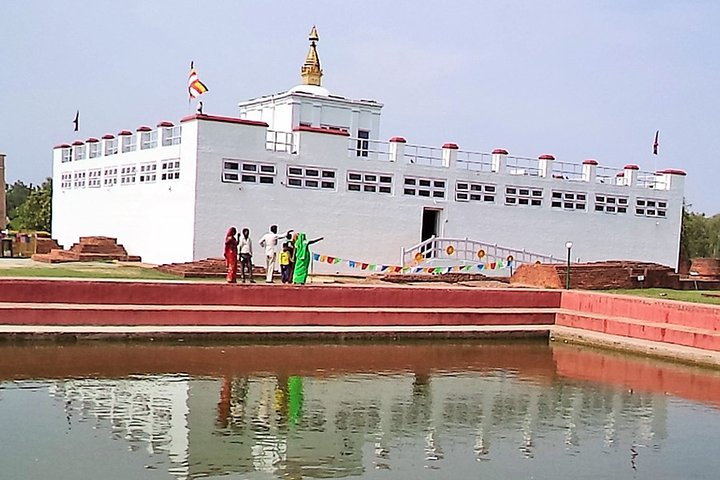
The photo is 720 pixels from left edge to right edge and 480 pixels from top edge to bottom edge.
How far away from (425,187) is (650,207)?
9276 millimetres

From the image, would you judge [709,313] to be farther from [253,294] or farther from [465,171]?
[465,171]

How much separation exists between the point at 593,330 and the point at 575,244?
40.8ft

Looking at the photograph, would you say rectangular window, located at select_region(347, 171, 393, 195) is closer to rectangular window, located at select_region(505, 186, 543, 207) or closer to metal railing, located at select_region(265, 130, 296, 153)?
metal railing, located at select_region(265, 130, 296, 153)

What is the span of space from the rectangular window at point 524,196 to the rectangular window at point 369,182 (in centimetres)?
446

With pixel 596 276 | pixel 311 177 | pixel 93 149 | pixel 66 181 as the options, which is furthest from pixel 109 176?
pixel 596 276

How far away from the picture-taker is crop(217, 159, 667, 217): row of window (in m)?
Result: 24.8

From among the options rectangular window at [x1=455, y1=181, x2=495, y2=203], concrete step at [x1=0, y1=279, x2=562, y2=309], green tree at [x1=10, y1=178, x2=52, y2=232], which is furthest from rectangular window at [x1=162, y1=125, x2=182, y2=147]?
green tree at [x1=10, y1=178, x2=52, y2=232]

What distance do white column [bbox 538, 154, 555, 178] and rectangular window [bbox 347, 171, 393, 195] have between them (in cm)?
597

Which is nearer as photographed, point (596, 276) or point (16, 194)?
point (596, 276)

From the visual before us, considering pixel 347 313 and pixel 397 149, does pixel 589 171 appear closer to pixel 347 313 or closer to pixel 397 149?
pixel 397 149

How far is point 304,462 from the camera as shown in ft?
29.2

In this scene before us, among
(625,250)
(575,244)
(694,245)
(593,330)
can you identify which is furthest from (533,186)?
(694,245)

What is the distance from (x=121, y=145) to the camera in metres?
29.1

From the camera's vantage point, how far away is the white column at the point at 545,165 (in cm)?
3005
